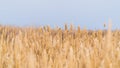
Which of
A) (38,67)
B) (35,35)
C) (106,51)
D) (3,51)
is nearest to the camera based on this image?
(106,51)

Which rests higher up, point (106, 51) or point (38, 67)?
point (106, 51)

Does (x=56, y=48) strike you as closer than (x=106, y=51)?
No

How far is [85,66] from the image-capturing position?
166cm

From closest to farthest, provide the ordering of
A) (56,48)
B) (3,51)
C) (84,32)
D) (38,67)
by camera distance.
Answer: (38,67), (3,51), (56,48), (84,32)

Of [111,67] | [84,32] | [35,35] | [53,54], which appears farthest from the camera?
[35,35]

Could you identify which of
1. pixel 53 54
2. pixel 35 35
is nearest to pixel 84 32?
pixel 35 35

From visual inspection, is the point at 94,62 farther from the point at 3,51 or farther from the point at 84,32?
the point at 84,32

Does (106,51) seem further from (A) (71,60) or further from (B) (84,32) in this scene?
(B) (84,32)

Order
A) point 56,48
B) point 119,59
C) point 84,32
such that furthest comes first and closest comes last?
point 84,32, point 56,48, point 119,59

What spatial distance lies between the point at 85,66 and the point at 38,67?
312 millimetres

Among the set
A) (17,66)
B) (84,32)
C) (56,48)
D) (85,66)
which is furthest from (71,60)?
(84,32)

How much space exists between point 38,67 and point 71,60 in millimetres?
260

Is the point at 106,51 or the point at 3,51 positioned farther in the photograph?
the point at 3,51

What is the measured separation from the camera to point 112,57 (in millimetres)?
1690
